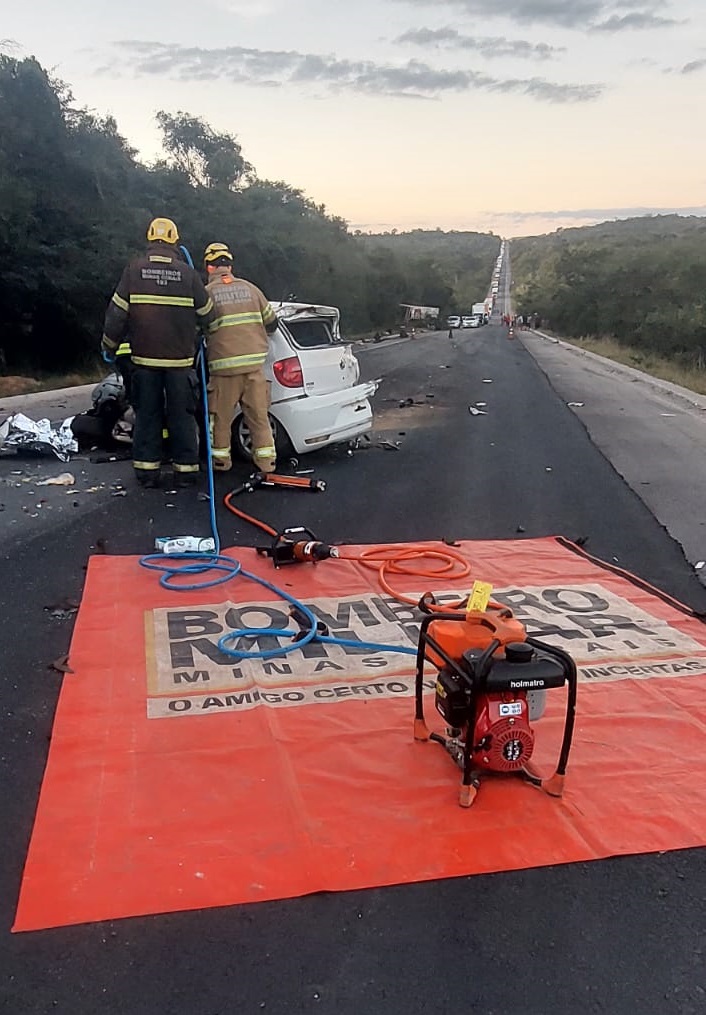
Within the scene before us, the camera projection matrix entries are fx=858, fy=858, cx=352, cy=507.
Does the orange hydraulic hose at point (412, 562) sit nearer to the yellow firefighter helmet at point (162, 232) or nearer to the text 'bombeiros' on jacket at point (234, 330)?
the text 'bombeiros' on jacket at point (234, 330)

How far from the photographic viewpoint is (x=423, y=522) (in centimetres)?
700

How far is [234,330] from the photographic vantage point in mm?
7723

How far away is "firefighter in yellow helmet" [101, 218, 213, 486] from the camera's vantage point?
7223 mm

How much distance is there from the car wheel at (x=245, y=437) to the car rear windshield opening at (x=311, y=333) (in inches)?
32.5

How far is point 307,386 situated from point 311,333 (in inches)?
23.5

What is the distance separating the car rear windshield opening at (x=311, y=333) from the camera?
8.42m

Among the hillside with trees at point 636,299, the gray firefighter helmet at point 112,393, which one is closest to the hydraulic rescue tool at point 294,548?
the gray firefighter helmet at point 112,393

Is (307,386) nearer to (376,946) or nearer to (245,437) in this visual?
(245,437)

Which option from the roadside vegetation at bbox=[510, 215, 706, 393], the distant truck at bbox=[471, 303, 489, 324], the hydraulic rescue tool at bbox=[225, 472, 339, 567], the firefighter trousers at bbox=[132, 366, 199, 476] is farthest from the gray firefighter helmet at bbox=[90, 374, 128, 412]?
the distant truck at bbox=[471, 303, 489, 324]

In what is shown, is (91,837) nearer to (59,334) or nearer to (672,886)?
(672,886)

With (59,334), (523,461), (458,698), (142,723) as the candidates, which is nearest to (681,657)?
(458,698)

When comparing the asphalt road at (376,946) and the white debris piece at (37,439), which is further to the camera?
the white debris piece at (37,439)

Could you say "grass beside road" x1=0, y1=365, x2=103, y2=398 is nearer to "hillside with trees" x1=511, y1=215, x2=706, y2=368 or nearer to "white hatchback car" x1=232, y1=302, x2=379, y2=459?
"white hatchback car" x1=232, y1=302, x2=379, y2=459

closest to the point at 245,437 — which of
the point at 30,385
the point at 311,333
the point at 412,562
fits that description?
the point at 311,333
